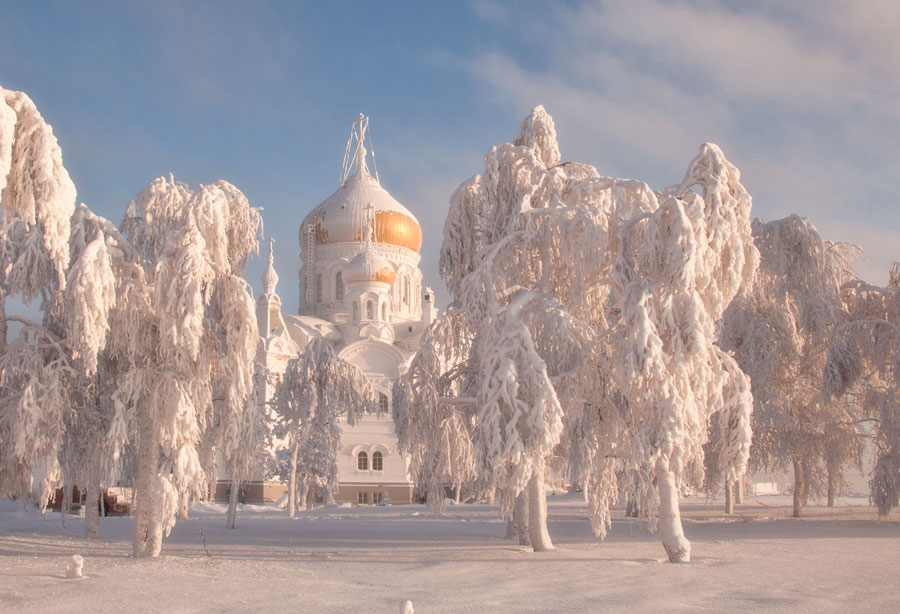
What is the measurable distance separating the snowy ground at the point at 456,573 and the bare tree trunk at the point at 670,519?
0.88 feet

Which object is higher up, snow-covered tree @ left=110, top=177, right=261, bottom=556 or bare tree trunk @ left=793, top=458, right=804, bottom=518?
snow-covered tree @ left=110, top=177, right=261, bottom=556

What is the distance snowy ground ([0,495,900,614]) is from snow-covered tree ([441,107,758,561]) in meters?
1.44

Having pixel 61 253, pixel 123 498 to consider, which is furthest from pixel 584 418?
pixel 123 498

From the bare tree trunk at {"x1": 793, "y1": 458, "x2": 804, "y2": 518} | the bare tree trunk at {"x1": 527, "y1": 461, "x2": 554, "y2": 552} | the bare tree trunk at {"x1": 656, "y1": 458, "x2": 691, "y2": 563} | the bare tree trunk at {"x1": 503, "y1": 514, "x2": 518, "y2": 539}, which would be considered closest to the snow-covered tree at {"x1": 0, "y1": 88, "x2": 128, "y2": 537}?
the bare tree trunk at {"x1": 527, "y1": 461, "x2": 554, "y2": 552}

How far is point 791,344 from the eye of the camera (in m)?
23.6

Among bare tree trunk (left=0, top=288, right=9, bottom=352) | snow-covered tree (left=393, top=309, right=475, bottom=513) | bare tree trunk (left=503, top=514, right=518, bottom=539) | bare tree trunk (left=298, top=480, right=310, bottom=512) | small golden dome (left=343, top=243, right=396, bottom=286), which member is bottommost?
bare tree trunk (left=298, top=480, right=310, bottom=512)

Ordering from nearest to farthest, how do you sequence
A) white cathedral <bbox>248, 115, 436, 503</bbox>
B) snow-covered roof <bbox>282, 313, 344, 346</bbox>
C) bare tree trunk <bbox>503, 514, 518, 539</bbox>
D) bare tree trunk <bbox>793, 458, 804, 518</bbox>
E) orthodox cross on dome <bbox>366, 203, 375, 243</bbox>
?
bare tree trunk <bbox>503, 514, 518, 539</bbox>, bare tree trunk <bbox>793, 458, 804, 518</bbox>, white cathedral <bbox>248, 115, 436, 503</bbox>, snow-covered roof <bbox>282, 313, 344, 346</bbox>, orthodox cross on dome <bbox>366, 203, 375, 243</bbox>

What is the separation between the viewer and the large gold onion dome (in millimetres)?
59344

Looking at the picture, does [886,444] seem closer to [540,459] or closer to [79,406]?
[540,459]

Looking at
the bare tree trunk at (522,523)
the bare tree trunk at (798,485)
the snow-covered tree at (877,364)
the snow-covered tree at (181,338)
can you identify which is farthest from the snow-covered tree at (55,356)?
the bare tree trunk at (798,485)

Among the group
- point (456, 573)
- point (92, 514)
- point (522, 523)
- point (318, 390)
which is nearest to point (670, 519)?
point (456, 573)

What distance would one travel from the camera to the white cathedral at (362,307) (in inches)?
1884

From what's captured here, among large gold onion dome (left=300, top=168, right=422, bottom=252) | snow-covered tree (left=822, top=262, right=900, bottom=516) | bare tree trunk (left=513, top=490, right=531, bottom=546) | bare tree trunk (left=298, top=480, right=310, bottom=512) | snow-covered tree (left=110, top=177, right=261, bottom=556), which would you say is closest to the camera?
snow-covered tree (left=110, top=177, right=261, bottom=556)

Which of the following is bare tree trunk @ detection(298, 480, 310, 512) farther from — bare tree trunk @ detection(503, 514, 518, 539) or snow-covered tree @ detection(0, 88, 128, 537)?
bare tree trunk @ detection(503, 514, 518, 539)
